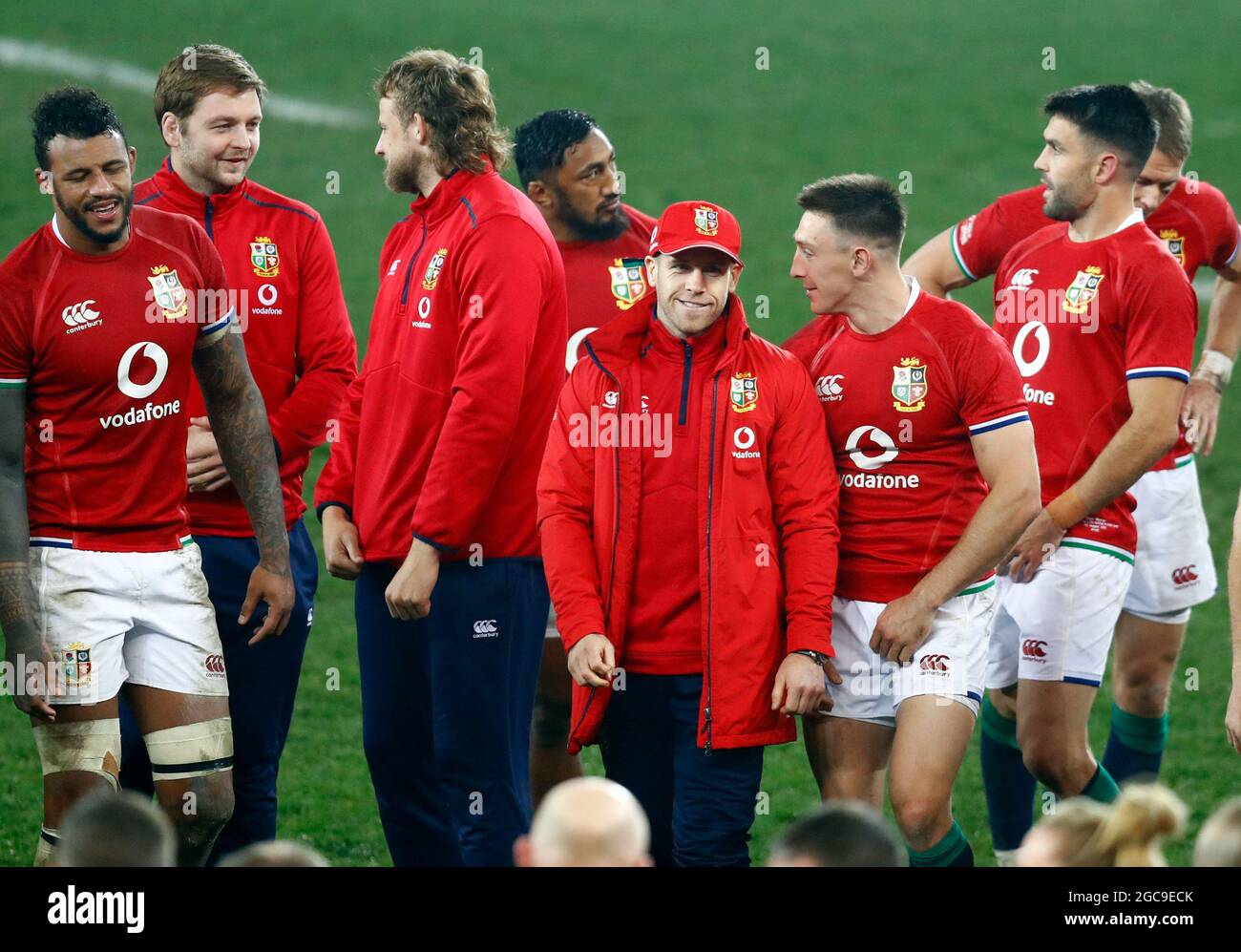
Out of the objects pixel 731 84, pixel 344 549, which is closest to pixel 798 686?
pixel 344 549

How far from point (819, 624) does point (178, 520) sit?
1.80 metres

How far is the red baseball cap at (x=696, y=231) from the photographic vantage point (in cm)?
478

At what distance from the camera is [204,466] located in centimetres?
536

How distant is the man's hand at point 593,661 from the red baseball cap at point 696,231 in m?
1.08

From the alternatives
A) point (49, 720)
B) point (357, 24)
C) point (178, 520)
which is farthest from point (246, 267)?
point (357, 24)

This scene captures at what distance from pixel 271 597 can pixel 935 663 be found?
75.5 inches

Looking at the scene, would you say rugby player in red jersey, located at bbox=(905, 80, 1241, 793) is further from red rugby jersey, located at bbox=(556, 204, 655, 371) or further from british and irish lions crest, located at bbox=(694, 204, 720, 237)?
british and irish lions crest, located at bbox=(694, 204, 720, 237)

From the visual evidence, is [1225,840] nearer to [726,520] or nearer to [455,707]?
[726,520]

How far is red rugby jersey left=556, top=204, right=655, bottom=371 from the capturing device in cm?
618

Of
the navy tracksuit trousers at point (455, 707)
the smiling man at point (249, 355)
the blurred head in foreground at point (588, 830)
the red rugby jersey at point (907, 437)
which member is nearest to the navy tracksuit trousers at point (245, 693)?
the smiling man at point (249, 355)

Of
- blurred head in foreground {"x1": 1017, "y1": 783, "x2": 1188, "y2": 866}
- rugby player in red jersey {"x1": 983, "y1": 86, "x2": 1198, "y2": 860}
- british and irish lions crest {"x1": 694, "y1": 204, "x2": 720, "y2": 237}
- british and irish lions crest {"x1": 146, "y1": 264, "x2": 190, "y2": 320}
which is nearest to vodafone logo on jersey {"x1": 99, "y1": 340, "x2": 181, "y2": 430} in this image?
british and irish lions crest {"x1": 146, "y1": 264, "x2": 190, "y2": 320}

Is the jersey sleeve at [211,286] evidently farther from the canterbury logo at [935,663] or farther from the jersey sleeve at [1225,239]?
the jersey sleeve at [1225,239]

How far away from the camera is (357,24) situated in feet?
75.7
